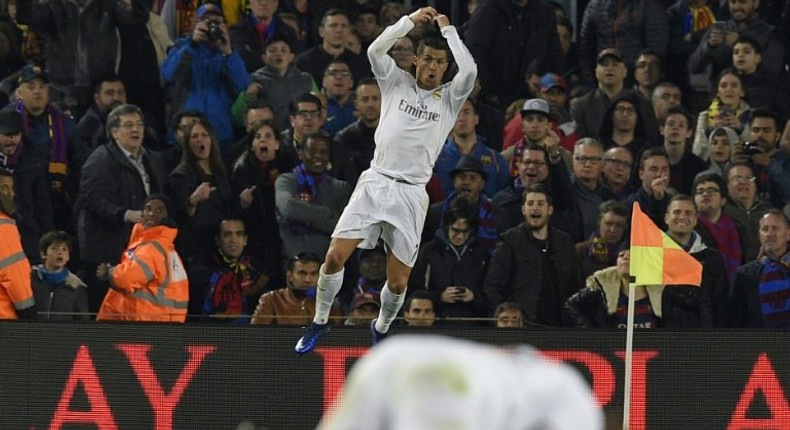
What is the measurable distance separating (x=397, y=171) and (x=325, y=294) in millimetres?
917

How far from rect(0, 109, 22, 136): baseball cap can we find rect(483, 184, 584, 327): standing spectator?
4202 mm

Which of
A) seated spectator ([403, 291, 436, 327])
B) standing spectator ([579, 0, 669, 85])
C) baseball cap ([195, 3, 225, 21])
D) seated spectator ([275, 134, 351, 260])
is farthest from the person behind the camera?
standing spectator ([579, 0, 669, 85])

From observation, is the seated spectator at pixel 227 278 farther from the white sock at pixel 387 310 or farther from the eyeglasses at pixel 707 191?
the eyeglasses at pixel 707 191

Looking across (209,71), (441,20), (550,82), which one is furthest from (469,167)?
→ (441,20)

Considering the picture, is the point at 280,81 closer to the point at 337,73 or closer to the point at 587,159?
the point at 337,73

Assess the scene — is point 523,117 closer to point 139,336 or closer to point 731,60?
point 731,60

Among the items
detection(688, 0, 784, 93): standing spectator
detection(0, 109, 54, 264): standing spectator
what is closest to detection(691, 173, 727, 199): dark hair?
detection(688, 0, 784, 93): standing spectator

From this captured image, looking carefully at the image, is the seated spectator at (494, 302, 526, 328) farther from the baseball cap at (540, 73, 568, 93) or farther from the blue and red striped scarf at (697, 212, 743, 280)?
the baseball cap at (540, 73, 568, 93)

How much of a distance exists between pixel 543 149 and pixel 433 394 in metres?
10.8

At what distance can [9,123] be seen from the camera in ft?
43.0

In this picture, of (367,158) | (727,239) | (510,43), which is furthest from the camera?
(510,43)

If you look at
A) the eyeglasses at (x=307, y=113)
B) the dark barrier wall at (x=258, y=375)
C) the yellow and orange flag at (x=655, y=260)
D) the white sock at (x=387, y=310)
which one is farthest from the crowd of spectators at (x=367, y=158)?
the yellow and orange flag at (x=655, y=260)

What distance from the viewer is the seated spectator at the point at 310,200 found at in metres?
12.7

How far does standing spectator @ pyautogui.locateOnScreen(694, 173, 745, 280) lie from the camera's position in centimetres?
1272
